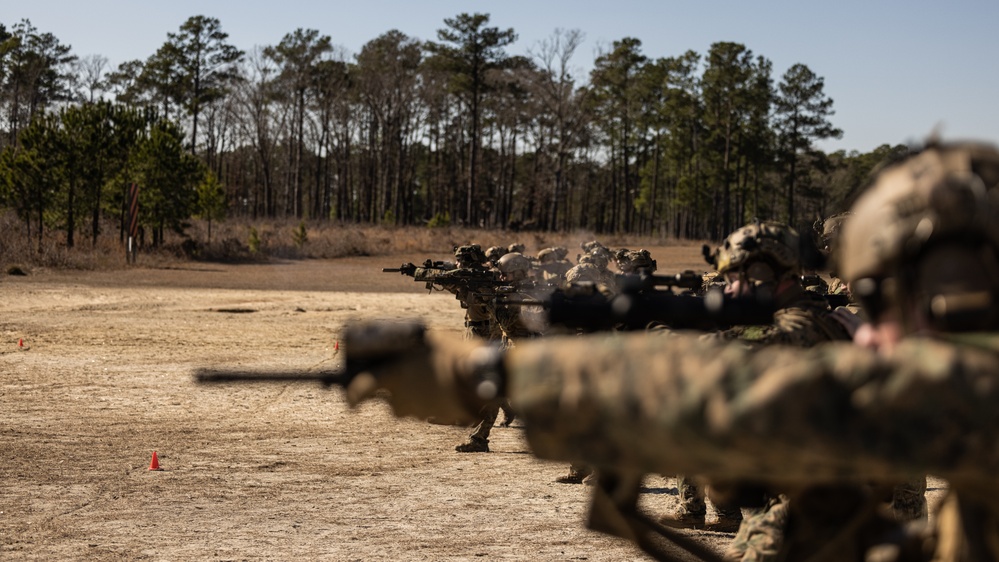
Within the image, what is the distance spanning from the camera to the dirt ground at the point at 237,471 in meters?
8.81

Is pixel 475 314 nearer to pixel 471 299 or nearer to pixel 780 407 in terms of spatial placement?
pixel 471 299

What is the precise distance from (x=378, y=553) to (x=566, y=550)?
1410 mm

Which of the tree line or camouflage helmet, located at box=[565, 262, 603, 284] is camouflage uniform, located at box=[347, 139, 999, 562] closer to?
camouflage helmet, located at box=[565, 262, 603, 284]

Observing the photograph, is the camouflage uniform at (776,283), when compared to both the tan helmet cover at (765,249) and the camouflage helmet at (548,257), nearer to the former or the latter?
the tan helmet cover at (765,249)

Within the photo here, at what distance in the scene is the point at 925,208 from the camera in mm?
2525

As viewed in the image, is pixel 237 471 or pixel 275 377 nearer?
pixel 275 377

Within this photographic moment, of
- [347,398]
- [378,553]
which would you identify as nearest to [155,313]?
[378,553]

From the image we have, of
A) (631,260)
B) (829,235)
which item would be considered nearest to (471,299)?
(631,260)

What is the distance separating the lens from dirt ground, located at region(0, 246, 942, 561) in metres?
8.81

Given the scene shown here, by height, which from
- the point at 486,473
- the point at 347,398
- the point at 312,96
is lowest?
the point at 486,473

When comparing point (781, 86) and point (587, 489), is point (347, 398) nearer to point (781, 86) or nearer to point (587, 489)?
point (587, 489)

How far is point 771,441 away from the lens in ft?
7.42

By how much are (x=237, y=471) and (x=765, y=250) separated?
7379 mm

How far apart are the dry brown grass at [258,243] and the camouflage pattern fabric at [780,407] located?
121 feet
